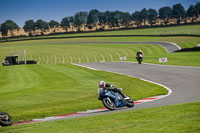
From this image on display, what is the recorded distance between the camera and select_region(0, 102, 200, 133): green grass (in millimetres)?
8459

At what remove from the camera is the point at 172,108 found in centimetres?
1155

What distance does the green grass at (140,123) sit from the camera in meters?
8.46

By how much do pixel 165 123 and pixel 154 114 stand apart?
176 cm

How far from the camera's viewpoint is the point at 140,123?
941cm

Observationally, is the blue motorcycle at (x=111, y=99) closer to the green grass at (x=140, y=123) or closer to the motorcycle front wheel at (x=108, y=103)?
the motorcycle front wheel at (x=108, y=103)

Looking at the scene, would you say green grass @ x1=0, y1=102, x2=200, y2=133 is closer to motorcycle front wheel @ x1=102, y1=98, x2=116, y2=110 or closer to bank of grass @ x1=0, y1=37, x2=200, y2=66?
motorcycle front wheel @ x1=102, y1=98, x2=116, y2=110

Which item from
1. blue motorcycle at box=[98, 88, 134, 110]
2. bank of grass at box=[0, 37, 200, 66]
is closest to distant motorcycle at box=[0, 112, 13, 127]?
blue motorcycle at box=[98, 88, 134, 110]

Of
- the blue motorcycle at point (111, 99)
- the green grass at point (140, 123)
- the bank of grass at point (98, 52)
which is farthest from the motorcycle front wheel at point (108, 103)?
the bank of grass at point (98, 52)

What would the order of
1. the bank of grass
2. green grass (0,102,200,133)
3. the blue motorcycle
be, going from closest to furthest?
green grass (0,102,200,133)
the blue motorcycle
the bank of grass

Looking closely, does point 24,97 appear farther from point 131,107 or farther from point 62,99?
point 131,107

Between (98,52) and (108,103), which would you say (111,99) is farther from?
(98,52)

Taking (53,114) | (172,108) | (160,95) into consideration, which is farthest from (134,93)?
(172,108)

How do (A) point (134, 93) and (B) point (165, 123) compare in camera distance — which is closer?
(B) point (165, 123)

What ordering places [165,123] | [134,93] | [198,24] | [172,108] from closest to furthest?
[165,123] < [172,108] < [134,93] < [198,24]
